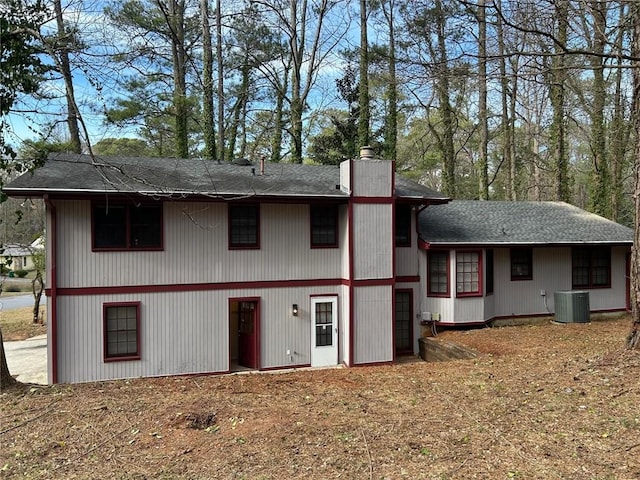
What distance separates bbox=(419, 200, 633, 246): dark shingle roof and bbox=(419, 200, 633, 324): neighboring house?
28 millimetres

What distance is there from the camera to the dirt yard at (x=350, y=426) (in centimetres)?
445

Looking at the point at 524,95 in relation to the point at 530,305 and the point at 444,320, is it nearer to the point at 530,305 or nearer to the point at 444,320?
the point at 530,305

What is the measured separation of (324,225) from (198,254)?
130 inches

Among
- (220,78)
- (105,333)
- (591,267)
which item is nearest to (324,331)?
(105,333)

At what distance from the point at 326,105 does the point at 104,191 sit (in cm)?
1697

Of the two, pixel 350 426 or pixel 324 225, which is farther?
pixel 324 225

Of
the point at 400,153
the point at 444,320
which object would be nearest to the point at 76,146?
the point at 444,320

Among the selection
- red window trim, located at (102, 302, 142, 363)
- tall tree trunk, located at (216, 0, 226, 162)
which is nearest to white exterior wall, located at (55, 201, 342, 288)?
red window trim, located at (102, 302, 142, 363)

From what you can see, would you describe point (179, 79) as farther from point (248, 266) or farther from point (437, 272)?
point (437, 272)

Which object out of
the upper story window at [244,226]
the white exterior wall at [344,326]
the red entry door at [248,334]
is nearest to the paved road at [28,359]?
the red entry door at [248,334]

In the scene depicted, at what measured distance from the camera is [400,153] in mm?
30031

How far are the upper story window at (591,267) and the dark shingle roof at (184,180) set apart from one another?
5.84 meters

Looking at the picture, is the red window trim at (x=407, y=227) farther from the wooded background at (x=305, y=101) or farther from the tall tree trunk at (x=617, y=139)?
the tall tree trunk at (x=617, y=139)

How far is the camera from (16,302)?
26.9 meters
